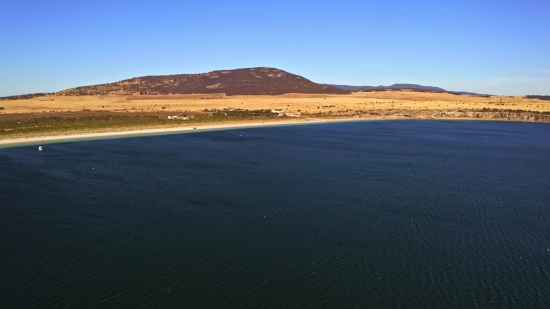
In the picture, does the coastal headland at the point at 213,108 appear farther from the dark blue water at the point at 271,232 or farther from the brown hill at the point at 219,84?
the dark blue water at the point at 271,232

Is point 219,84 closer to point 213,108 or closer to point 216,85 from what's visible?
point 216,85

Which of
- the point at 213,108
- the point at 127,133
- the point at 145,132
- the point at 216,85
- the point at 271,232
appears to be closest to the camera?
the point at 271,232

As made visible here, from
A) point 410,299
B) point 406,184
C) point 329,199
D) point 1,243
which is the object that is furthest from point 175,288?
point 406,184

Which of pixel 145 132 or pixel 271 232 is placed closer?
pixel 271 232

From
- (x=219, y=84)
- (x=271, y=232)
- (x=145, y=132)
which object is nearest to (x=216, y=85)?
(x=219, y=84)

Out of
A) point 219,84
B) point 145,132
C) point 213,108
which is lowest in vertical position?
point 145,132

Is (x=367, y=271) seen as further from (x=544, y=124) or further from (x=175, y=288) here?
(x=544, y=124)

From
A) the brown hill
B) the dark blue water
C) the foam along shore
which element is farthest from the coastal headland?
the dark blue water
